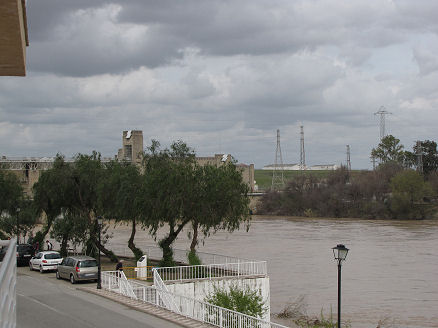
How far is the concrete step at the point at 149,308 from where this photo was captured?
53.8ft

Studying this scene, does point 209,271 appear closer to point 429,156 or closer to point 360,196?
point 360,196

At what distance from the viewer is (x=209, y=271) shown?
24.3 m

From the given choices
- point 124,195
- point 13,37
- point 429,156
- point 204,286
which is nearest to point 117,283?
point 204,286

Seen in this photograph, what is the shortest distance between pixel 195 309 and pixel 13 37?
1602cm

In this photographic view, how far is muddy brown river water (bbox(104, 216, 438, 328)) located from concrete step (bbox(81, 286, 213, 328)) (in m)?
9.23

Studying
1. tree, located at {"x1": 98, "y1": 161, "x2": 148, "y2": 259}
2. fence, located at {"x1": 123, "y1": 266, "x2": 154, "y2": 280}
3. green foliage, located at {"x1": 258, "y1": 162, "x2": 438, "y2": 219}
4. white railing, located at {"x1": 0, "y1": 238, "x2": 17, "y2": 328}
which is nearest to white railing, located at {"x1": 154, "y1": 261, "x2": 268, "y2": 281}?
fence, located at {"x1": 123, "y1": 266, "x2": 154, "y2": 280}

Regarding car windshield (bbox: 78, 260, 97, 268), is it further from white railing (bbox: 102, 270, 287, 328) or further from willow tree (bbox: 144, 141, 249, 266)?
willow tree (bbox: 144, 141, 249, 266)

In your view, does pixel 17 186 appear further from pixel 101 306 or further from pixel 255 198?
pixel 255 198

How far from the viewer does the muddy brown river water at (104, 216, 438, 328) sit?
89.4 ft

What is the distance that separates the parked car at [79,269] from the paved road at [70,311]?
2.96ft

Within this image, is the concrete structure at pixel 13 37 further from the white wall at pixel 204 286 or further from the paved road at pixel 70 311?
the white wall at pixel 204 286

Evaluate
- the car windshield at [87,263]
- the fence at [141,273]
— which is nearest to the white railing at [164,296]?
the fence at [141,273]

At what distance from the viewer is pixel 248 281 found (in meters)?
23.8

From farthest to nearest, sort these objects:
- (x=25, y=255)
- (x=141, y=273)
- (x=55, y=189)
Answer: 1. (x=55, y=189)
2. (x=25, y=255)
3. (x=141, y=273)
